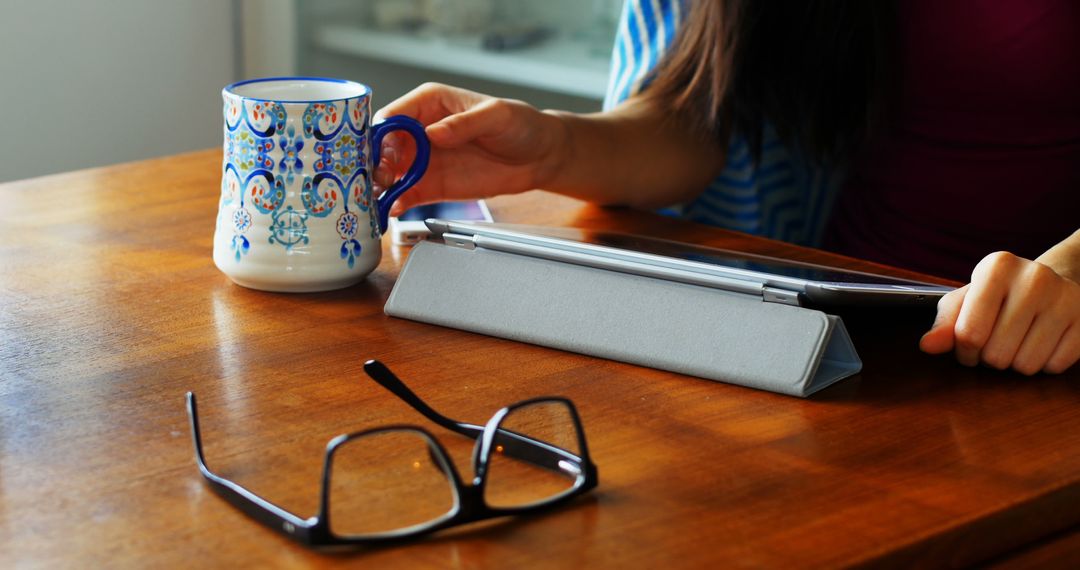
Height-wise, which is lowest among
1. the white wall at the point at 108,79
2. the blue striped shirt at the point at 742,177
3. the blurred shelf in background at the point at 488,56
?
the white wall at the point at 108,79

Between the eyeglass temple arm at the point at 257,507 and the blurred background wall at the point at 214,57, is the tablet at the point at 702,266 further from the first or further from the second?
the blurred background wall at the point at 214,57

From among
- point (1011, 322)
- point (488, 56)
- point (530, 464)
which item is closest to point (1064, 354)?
point (1011, 322)

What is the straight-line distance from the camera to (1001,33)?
1116 millimetres

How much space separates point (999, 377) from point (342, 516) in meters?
0.41

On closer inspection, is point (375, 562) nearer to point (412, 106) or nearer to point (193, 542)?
point (193, 542)

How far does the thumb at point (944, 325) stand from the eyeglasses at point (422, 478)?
0.24 metres

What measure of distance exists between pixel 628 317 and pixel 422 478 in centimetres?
21

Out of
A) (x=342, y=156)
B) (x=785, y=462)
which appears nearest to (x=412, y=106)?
(x=342, y=156)

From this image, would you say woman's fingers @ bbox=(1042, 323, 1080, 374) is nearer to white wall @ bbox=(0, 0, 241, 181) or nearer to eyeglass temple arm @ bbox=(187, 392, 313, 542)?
eyeglass temple arm @ bbox=(187, 392, 313, 542)

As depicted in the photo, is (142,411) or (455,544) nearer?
(455,544)

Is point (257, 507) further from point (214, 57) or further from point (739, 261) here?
point (214, 57)

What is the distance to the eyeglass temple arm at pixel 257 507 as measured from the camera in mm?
485

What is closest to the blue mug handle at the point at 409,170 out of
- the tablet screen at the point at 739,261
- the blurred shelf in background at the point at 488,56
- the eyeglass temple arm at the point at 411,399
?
the tablet screen at the point at 739,261

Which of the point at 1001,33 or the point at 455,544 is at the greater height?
the point at 1001,33
